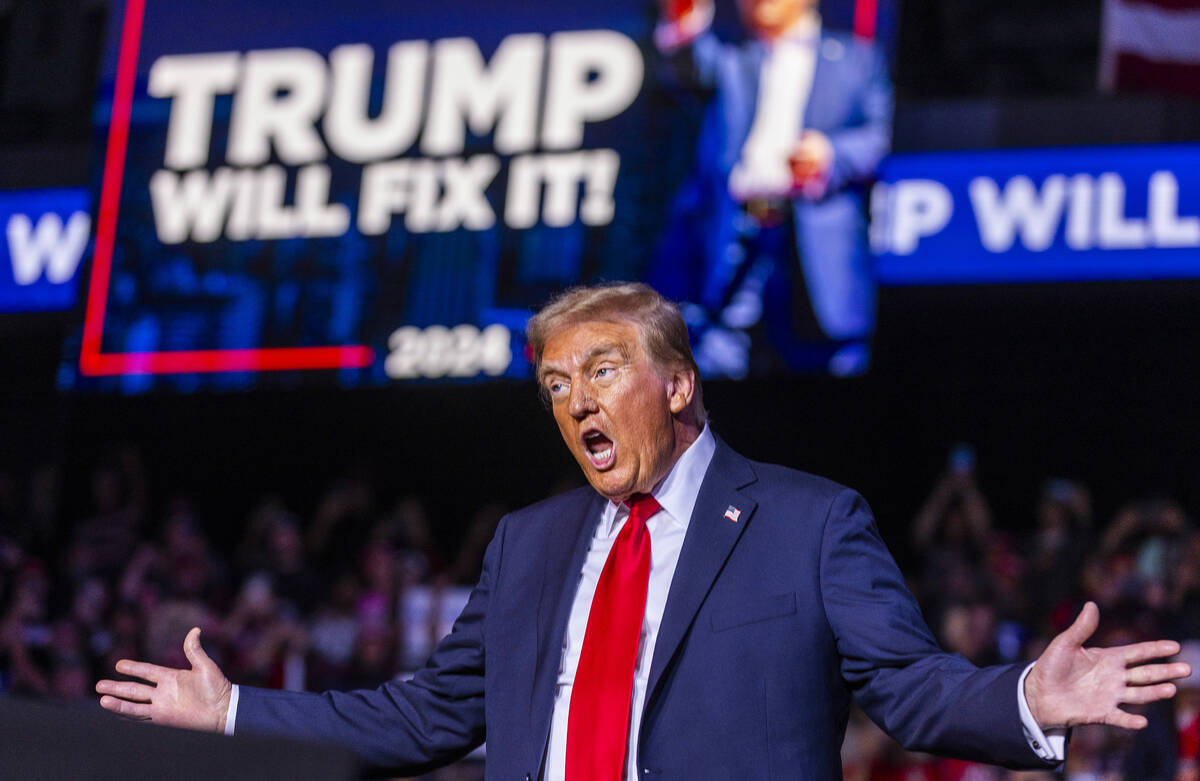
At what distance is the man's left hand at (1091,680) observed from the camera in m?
1.69

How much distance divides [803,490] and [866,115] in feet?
15.5

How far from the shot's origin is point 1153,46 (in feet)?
18.8

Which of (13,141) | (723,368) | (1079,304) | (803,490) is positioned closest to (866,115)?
(723,368)

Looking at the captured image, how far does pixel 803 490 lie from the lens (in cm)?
209

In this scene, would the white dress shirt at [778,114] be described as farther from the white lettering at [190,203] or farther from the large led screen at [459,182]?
the white lettering at [190,203]

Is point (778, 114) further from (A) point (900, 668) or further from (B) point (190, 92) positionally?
(A) point (900, 668)

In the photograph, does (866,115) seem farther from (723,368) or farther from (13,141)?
(13,141)

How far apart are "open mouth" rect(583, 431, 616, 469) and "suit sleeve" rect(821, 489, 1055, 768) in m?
0.32

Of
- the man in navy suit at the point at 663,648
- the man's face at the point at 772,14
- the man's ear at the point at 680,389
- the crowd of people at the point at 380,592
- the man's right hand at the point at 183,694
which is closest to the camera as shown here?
the man in navy suit at the point at 663,648

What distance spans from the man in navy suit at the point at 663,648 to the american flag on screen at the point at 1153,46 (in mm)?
4082

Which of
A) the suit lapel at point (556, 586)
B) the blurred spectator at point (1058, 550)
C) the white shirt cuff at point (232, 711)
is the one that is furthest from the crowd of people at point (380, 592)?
the white shirt cuff at point (232, 711)

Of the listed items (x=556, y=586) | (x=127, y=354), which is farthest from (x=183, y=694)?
(x=127, y=354)

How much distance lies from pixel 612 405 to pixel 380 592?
4.72m

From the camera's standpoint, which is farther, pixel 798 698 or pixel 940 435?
pixel 940 435
